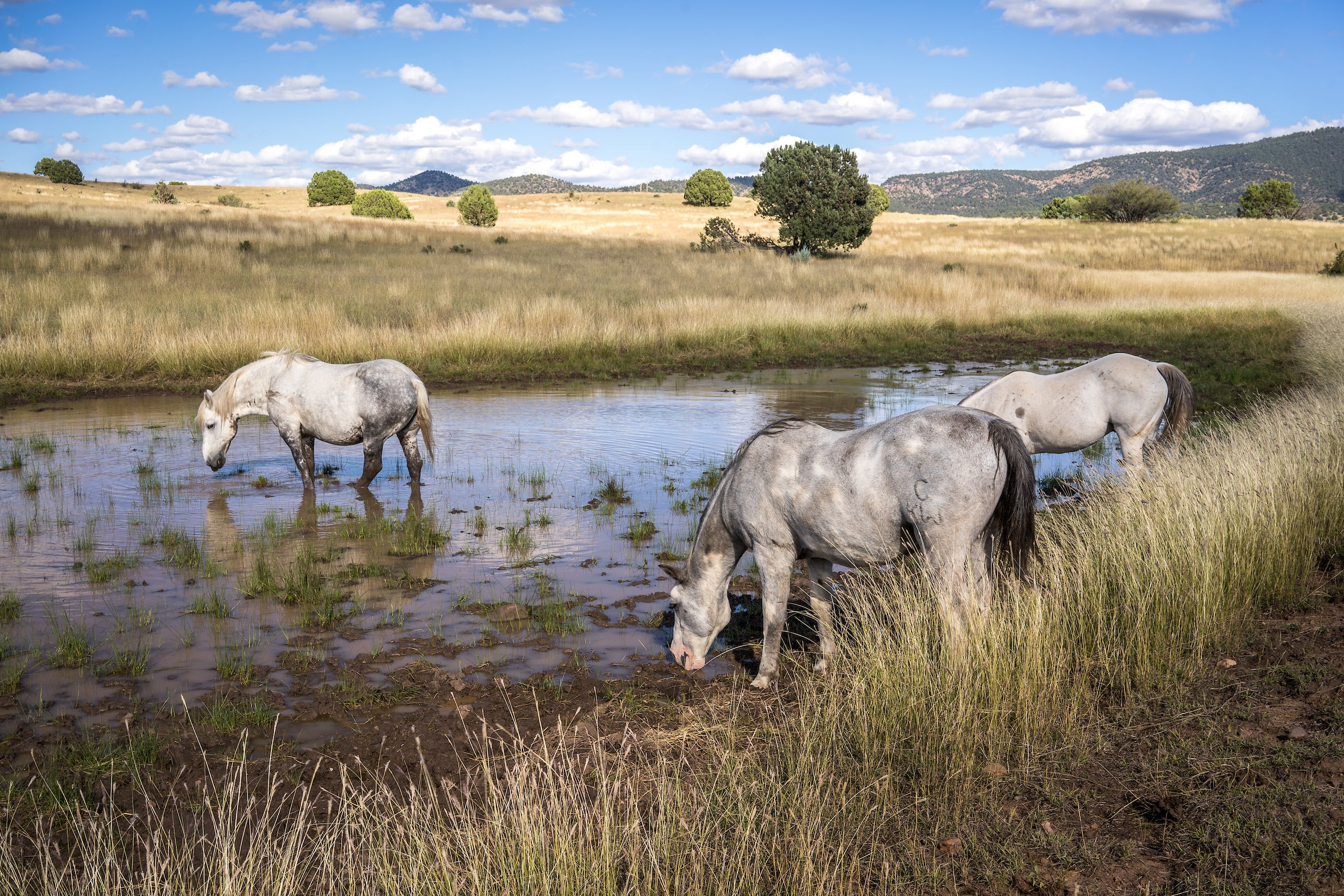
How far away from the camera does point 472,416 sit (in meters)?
14.3

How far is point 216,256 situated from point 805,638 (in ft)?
96.3

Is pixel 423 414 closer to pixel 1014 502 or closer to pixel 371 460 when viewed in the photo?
pixel 371 460

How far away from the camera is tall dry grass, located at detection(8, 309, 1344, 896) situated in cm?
303

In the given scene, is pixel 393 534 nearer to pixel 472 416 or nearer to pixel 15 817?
pixel 15 817

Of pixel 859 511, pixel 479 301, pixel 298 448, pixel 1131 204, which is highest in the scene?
pixel 1131 204

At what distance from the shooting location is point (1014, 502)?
481cm

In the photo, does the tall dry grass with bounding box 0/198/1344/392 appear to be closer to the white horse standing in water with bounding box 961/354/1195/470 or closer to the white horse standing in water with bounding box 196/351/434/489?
the white horse standing in water with bounding box 196/351/434/489

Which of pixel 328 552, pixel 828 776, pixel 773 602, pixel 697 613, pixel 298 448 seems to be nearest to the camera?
pixel 828 776

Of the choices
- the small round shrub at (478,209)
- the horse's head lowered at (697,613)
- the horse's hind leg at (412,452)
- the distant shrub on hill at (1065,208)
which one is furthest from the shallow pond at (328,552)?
the distant shrub on hill at (1065,208)

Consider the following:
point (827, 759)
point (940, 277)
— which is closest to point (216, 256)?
point (940, 277)

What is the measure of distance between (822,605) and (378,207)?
7720cm

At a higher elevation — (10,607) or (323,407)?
(323,407)

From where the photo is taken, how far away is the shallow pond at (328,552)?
573 cm

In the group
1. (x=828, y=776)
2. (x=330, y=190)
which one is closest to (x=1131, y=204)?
(x=330, y=190)
